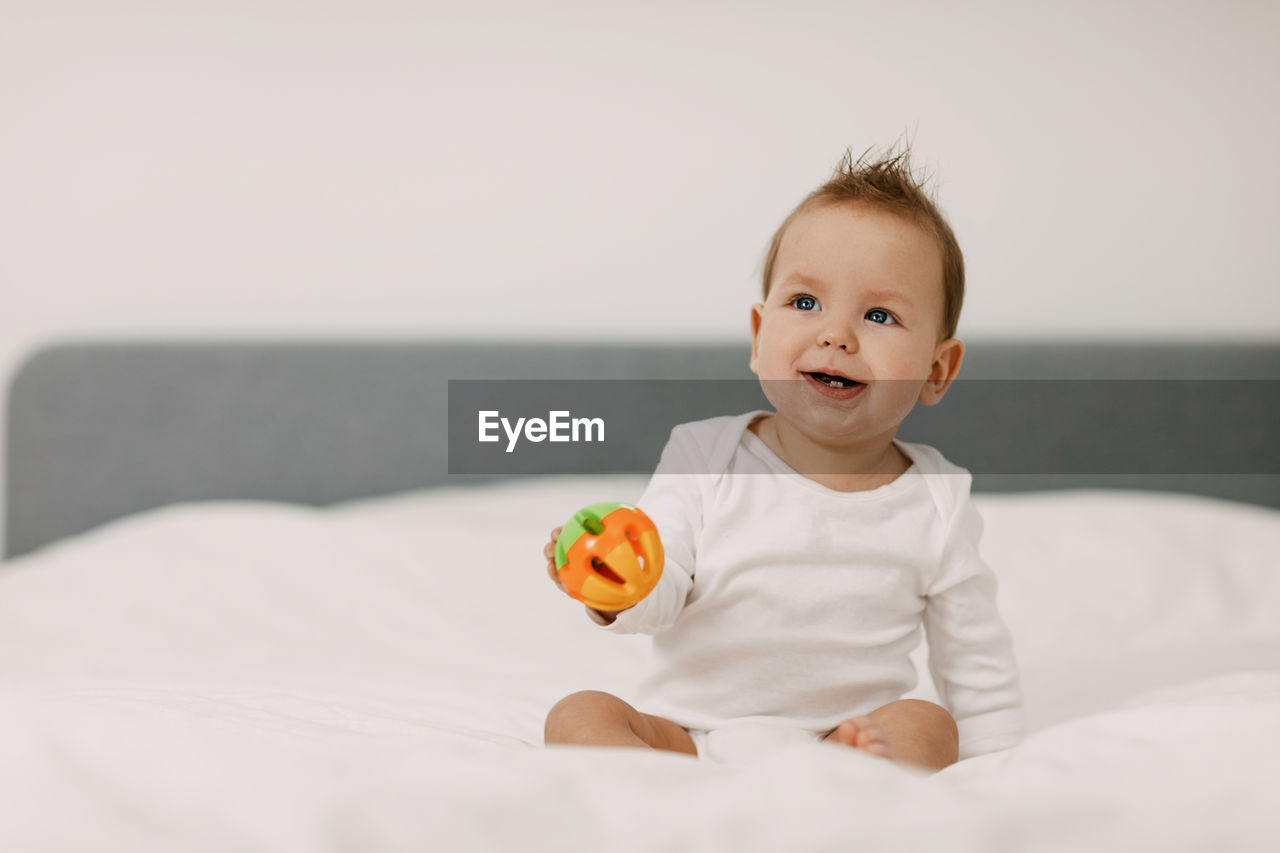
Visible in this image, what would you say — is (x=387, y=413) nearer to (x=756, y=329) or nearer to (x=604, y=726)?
(x=756, y=329)

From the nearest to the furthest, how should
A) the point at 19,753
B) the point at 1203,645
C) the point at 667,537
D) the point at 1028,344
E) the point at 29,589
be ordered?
the point at 19,753 → the point at 667,537 → the point at 1203,645 → the point at 29,589 → the point at 1028,344

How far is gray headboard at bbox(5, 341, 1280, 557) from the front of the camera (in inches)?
71.1

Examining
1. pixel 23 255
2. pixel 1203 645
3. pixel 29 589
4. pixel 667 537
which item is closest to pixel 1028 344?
pixel 1203 645

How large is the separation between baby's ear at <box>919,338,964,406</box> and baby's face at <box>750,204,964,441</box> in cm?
3

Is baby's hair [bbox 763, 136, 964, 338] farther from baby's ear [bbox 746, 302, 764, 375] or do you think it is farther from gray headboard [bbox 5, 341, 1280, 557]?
gray headboard [bbox 5, 341, 1280, 557]

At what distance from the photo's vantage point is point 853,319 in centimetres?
79

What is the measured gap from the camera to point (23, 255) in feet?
6.24

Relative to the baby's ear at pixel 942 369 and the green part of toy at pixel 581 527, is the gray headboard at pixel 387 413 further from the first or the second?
the green part of toy at pixel 581 527

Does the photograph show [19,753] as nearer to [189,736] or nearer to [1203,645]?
[189,736]

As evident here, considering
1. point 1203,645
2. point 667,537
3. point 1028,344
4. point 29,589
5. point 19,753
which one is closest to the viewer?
point 19,753

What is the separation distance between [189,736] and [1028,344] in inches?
62.9

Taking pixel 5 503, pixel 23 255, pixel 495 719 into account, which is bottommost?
pixel 5 503

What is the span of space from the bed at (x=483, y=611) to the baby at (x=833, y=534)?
0.37 ft
